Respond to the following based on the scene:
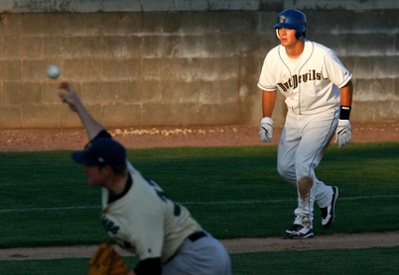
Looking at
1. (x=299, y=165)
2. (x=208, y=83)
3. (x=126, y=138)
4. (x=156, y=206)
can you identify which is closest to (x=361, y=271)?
(x=299, y=165)

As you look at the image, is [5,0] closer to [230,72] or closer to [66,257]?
[230,72]

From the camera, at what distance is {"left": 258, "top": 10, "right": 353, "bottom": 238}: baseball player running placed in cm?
979

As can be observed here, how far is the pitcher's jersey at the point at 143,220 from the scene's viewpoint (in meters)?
5.46

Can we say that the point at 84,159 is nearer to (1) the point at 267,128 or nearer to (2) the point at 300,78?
(2) the point at 300,78

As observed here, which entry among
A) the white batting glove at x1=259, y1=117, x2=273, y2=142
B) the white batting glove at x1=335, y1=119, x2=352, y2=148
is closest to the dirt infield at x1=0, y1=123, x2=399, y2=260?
the white batting glove at x1=259, y1=117, x2=273, y2=142

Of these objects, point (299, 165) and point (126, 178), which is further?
point (299, 165)

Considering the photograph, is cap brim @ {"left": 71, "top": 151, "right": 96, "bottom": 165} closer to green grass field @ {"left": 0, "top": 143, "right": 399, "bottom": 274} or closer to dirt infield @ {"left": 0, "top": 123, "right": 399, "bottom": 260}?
green grass field @ {"left": 0, "top": 143, "right": 399, "bottom": 274}

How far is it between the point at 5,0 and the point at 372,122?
691 cm

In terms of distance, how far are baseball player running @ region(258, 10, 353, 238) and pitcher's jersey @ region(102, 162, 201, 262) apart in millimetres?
4188

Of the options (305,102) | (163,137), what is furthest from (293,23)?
(163,137)

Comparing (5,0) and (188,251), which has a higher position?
(5,0)

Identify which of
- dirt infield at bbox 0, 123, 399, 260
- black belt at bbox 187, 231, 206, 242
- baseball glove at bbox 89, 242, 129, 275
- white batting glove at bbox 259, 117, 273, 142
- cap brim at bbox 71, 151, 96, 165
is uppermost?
cap brim at bbox 71, 151, 96, 165

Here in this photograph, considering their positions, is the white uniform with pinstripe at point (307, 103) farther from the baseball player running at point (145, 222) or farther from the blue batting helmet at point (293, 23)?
the baseball player running at point (145, 222)

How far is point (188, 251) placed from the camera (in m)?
5.82
